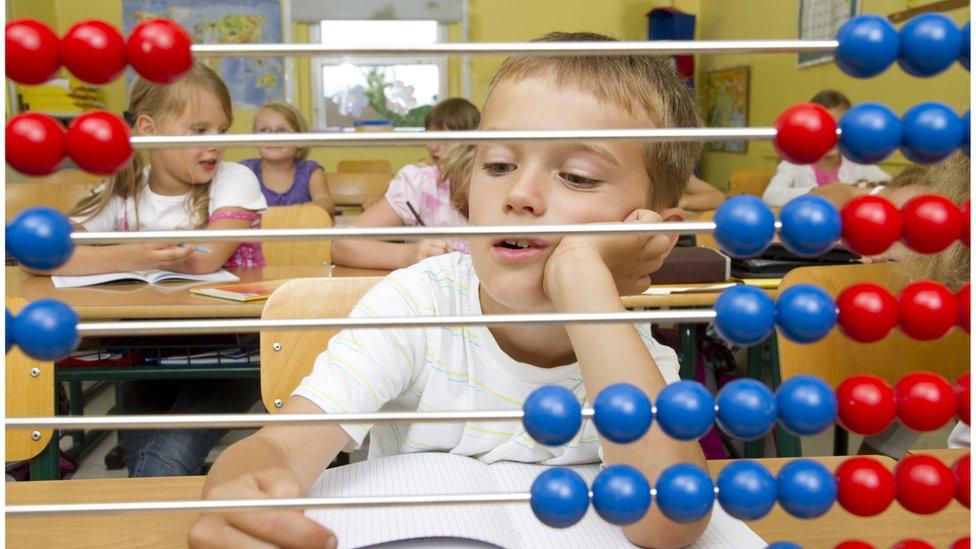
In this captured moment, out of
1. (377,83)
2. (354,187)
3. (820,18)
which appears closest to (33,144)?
(354,187)

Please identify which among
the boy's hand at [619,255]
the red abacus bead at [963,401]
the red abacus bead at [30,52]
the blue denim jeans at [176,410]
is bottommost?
the blue denim jeans at [176,410]

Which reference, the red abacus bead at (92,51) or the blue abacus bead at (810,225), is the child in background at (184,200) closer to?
the red abacus bead at (92,51)

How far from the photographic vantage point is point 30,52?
54cm

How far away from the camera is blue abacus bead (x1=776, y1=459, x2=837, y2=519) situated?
0.58 meters

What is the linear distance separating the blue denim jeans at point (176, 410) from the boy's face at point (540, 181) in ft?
3.95

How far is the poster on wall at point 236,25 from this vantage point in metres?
7.15

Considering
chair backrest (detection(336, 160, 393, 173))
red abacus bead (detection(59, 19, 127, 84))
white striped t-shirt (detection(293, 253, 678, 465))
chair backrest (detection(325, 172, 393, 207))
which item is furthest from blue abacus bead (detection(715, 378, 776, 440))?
chair backrest (detection(336, 160, 393, 173))

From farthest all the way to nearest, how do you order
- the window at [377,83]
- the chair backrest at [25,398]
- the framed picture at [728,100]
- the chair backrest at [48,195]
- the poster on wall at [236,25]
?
1. the window at [377,83]
2. the poster on wall at [236,25]
3. the framed picture at [728,100]
4. the chair backrest at [48,195]
5. the chair backrest at [25,398]

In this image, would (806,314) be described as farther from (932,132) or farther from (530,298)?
(530,298)

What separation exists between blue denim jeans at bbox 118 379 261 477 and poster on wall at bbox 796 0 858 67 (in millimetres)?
3898

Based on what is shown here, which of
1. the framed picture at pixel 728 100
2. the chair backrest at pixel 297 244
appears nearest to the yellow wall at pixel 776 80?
the framed picture at pixel 728 100

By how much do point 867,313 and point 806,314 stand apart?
47 mm

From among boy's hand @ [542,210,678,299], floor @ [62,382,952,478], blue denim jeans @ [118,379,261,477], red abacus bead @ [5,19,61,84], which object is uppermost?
red abacus bead @ [5,19,61,84]

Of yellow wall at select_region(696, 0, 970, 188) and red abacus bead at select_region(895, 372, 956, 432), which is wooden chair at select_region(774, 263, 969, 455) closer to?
red abacus bead at select_region(895, 372, 956, 432)
